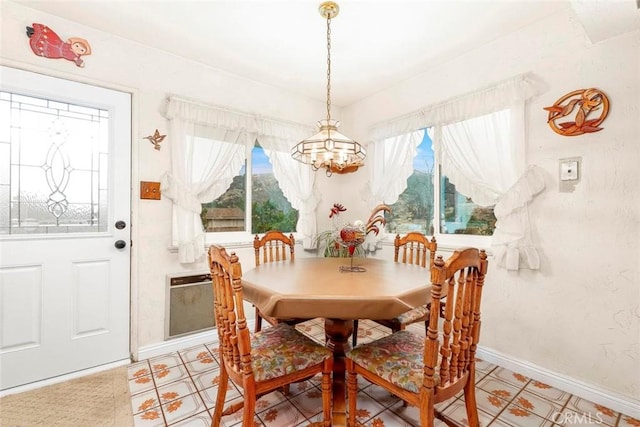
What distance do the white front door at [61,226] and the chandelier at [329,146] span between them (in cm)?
154

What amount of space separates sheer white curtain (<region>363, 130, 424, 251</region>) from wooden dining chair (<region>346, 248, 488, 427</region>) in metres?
1.86

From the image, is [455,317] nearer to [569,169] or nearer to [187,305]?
[569,169]

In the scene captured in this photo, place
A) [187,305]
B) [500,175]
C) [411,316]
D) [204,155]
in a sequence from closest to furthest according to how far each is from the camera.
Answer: [411,316], [500,175], [187,305], [204,155]

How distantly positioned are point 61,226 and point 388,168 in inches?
115

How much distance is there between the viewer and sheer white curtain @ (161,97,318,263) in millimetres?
2479

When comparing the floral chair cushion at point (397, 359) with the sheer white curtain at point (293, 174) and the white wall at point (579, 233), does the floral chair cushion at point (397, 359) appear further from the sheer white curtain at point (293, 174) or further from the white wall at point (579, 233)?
the sheer white curtain at point (293, 174)

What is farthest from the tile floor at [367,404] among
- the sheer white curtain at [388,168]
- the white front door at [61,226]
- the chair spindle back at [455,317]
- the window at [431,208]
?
the sheer white curtain at [388,168]

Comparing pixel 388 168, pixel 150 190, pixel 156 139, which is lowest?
pixel 150 190

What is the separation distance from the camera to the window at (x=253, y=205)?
9.41 feet

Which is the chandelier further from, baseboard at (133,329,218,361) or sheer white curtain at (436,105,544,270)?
baseboard at (133,329,218,361)

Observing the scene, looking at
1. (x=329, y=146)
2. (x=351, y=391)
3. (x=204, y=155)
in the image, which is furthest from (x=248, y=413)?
(x=204, y=155)

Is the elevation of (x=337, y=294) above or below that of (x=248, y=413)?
above

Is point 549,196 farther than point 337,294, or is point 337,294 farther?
point 549,196

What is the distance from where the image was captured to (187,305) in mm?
2557
